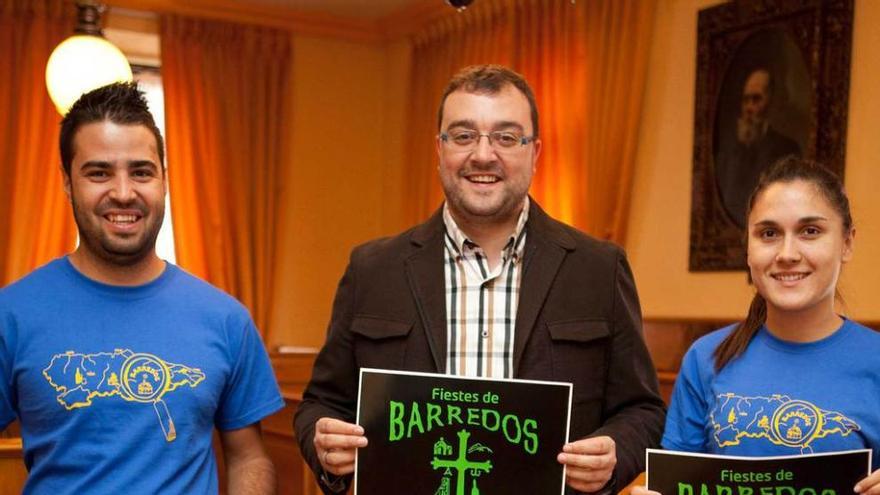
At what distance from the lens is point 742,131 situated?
16.9ft

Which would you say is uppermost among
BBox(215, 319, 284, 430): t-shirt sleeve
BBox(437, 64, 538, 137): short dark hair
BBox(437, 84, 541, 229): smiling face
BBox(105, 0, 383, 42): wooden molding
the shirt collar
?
BBox(105, 0, 383, 42): wooden molding

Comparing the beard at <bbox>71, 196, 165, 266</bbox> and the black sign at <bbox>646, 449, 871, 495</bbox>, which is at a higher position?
the beard at <bbox>71, 196, 165, 266</bbox>

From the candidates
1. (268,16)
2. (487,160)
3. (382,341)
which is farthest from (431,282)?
(268,16)

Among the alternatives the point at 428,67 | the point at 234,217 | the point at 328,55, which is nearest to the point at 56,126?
the point at 234,217

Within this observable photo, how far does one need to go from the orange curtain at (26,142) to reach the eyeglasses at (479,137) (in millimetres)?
5359

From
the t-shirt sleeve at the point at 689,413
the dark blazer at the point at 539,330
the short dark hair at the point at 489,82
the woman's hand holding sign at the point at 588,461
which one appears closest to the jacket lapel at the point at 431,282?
the dark blazer at the point at 539,330

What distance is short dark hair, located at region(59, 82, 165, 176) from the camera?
215 centimetres

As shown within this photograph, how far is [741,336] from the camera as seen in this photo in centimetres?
205

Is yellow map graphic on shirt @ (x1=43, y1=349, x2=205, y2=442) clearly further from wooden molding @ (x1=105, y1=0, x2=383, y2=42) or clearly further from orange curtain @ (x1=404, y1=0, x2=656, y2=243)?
wooden molding @ (x1=105, y1=0, x2=383, y2=42)

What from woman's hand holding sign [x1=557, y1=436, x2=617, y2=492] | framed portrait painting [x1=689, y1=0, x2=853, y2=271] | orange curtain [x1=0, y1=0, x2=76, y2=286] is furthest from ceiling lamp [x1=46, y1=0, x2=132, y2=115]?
woman's hand holding sign [x1=557, y1=436, x2=617, y2=492]

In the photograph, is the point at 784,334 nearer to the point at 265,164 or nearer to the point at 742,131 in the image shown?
the point at 742,131

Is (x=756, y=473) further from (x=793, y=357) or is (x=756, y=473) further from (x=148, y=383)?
(x=148, y=383)

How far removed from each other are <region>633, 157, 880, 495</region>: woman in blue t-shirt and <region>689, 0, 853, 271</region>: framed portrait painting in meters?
2.70

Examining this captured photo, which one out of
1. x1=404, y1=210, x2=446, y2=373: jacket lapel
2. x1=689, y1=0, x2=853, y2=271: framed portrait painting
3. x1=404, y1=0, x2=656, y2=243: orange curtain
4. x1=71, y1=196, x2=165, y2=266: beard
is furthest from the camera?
x1=404, y1=0, x2=656, y2=243: orange curtain
